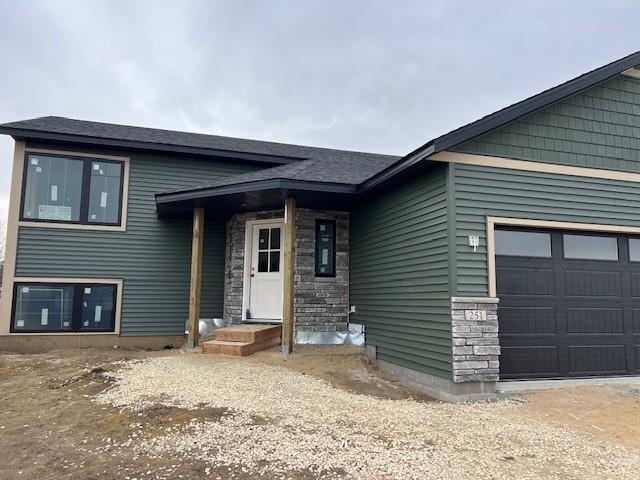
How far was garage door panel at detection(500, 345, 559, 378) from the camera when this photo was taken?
5.33 metres

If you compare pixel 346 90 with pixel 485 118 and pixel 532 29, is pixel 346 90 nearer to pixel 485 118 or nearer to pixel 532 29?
pixel 532 29

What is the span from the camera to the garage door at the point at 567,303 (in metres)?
5.41

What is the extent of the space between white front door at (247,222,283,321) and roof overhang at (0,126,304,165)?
1.67 m

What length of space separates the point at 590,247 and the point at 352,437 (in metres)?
4.41

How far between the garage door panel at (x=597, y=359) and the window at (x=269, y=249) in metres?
4.75

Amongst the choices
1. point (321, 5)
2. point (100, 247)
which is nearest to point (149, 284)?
point (100, 247)

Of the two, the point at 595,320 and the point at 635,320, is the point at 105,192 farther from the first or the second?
the point at 635,320

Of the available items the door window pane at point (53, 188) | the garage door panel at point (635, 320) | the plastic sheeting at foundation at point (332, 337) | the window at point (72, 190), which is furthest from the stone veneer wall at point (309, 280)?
the garage door panel at point (635, 320)

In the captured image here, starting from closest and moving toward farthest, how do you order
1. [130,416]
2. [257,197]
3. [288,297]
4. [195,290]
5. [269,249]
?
1. [130,416]
2. [288,297]
3. [257,197]
4. [195,290]
5. [269,249]

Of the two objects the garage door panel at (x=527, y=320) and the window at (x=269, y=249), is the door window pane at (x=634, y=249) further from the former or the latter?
the window at (x=269, y=249)

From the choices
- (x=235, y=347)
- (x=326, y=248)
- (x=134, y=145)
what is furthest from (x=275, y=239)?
(x=134, y=145)

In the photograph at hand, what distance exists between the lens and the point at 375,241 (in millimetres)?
7020

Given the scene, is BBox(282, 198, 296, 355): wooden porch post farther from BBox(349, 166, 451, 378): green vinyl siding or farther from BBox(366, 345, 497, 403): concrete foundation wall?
BBox(366, 345, 497, 403): concrete foundation wall

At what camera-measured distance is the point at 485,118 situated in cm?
525
